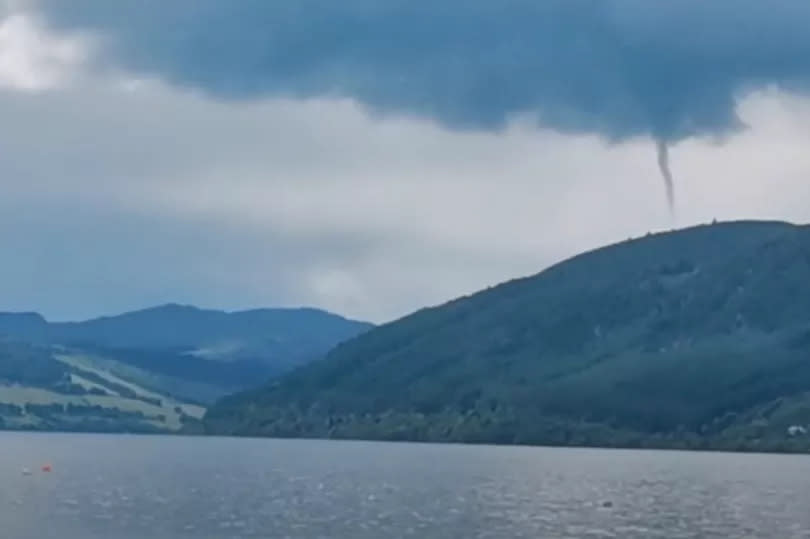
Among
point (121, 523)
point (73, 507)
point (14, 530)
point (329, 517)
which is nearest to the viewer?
point (14, 530)

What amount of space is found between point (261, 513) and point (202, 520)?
13.3 metres

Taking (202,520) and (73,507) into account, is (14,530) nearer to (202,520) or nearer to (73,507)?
(202,520)

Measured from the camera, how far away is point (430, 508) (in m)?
189

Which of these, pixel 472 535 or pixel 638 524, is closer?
pixel 472 535

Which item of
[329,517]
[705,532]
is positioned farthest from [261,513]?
[705,532]

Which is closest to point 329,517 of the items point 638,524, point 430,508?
point 430,508

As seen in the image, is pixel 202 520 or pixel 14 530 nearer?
pixel 14 530

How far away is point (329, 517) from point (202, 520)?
50.1 feet

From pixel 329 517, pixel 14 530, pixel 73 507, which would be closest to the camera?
pixel 14 530

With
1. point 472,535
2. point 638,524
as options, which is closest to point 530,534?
point 472,535

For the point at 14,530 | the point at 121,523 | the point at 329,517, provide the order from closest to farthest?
the point at 14,530 → the point at 121,523 → the point at 329,517

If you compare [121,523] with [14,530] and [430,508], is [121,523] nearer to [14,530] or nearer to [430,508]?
[14,530]

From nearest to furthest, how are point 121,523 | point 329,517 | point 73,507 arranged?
point 121,523
point 329,517
point 73,507

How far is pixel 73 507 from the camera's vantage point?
184 m
